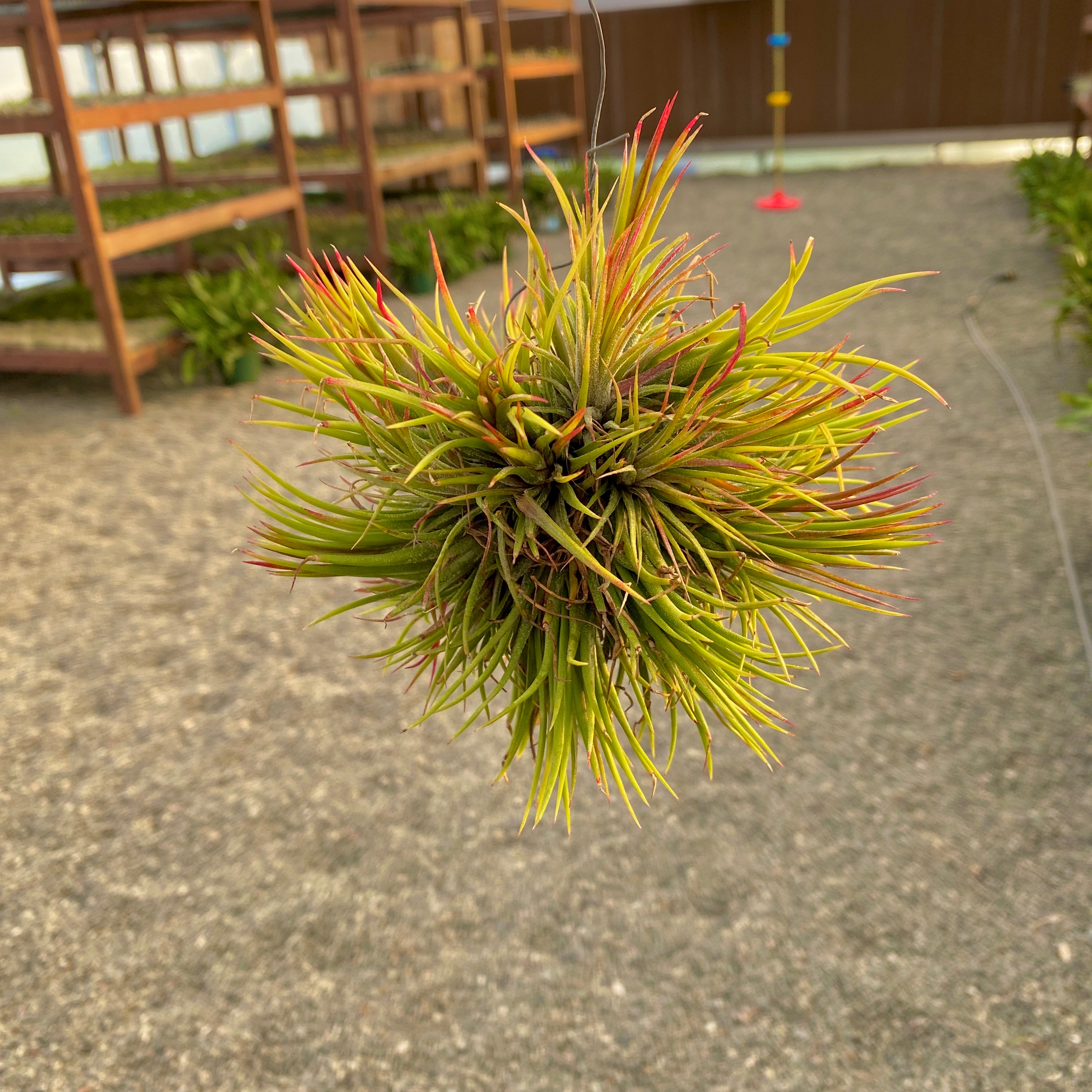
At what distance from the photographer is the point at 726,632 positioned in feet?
1.44

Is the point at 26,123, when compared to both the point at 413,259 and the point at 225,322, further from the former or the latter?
the point at 413,259

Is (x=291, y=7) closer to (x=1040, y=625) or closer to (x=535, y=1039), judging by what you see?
(x=1040, y=625)

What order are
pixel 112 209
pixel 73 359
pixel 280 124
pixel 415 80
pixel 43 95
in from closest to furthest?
pixel 73 359 < pixel 112 209 < pixel 280 124 < pixel 43 95 < pixel 415 80

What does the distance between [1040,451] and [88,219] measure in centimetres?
374

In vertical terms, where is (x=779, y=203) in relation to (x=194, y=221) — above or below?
below

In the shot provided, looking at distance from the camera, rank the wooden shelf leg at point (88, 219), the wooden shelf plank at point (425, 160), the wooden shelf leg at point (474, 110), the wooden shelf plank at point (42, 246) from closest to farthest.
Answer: the wooden shelf leg at point (88, 219)
the wooden shelf plank at point (42, 246)
the wooden shelf plank at point (425, 160)
the wooden shelf leg at point (474, 110)

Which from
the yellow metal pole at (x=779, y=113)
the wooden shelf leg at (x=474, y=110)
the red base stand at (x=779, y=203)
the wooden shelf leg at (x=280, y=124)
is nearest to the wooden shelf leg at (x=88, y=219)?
the wooden shelf leg at (x=280, y=124)

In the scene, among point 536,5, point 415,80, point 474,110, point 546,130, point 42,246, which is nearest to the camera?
point 42,246

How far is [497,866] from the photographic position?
7.15 ft

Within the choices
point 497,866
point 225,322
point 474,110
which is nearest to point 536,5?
point 474,110

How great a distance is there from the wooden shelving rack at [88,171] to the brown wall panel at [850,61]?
4.28 m

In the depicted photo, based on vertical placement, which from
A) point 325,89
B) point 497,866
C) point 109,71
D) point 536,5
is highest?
point 536,5

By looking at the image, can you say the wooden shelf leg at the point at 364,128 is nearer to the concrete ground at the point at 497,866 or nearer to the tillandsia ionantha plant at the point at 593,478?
the concrete ground at the point at 497,866

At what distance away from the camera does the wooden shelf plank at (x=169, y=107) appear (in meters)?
3.95
